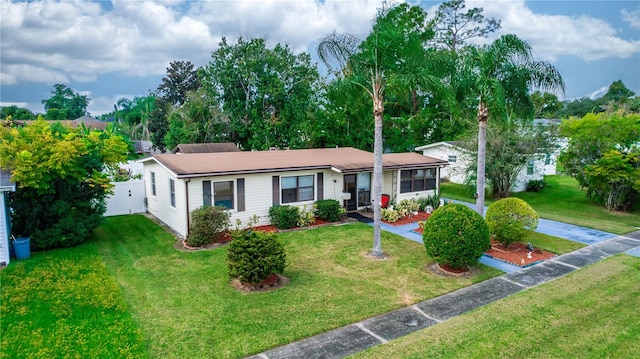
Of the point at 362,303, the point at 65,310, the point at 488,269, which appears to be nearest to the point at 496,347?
the point at 362,303

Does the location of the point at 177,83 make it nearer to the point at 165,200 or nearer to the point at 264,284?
the point at 165,200

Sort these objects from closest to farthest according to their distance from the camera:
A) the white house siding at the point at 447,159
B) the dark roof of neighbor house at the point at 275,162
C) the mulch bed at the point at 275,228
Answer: the dark roof of neighbor house at the point at 275,162, the mulch bed at the point at 275,228, the white house siding at the point at 447,159

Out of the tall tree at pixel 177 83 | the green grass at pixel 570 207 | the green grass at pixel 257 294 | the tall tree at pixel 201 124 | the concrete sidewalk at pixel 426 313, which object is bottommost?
the concrete sidewalk at pixel 426 313

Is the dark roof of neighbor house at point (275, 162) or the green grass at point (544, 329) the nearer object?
the green grass at point (544, 329)

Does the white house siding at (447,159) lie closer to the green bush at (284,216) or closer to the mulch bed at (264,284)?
the green bush at (284,216)

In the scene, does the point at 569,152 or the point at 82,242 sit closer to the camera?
the point at 82,242

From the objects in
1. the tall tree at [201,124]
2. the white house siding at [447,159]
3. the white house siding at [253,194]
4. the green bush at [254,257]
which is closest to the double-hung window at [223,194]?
the white house siding at [253,194]

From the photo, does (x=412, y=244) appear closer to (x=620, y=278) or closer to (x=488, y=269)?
(x=488, y=269)

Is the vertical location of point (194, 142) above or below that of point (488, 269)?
above
